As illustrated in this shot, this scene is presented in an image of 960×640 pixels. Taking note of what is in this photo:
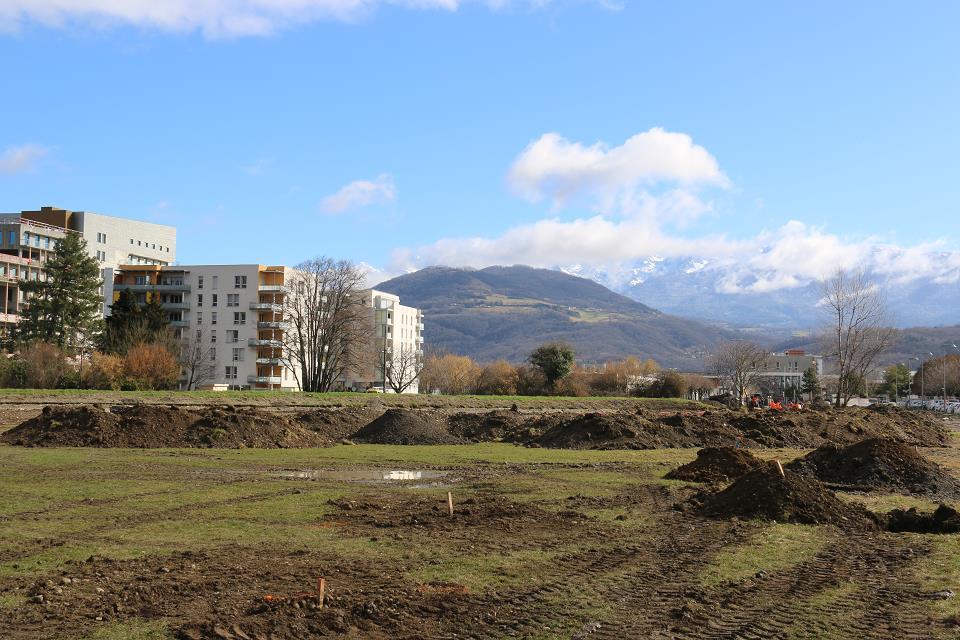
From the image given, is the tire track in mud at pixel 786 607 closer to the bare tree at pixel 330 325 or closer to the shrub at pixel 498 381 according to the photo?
the bare tree at pixel 330 325

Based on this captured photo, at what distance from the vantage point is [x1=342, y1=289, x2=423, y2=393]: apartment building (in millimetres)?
136125

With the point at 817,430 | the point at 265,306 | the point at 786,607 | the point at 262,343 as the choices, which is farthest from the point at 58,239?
the point at 786,607

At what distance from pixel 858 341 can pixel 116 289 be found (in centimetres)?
10198

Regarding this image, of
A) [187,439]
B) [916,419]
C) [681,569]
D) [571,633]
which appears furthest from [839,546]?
[916,419]

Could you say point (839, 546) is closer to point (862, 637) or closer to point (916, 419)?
point (862, 637)

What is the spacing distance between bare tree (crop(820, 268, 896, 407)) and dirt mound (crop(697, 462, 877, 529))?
292 feet

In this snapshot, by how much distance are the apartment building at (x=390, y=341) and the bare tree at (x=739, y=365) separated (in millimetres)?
49803

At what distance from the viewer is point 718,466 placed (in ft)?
93.7

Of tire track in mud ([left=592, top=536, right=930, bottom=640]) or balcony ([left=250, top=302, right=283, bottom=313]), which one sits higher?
balcony ([left=250, top=302, right=283, bottom=313])

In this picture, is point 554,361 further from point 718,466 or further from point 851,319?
point 718,466

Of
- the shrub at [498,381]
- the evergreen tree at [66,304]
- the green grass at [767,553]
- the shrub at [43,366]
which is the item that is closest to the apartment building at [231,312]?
the shrub at [498,381]

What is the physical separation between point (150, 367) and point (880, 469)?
7023cm

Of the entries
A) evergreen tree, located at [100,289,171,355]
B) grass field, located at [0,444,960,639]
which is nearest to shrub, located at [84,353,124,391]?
evergreen tree, located at [100,289,171,355]

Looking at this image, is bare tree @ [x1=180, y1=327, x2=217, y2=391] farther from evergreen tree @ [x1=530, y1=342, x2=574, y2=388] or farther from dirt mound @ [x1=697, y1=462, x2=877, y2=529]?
dirt mound @ [x1=697, y1=462, x2=877, y2=529]
